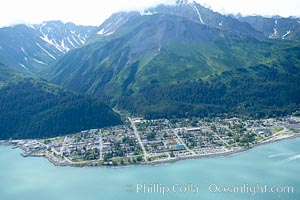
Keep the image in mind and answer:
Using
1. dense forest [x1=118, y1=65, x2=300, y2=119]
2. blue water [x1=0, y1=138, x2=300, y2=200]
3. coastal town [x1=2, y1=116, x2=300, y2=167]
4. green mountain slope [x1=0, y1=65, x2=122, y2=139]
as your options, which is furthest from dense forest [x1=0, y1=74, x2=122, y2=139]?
blue water [x1=0, y1=138, x2=300, y2=200]

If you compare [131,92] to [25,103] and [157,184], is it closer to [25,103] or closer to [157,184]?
[25,103]

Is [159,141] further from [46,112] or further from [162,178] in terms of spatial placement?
[46,112]

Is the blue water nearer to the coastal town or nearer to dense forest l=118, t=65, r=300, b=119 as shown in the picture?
the coastal town

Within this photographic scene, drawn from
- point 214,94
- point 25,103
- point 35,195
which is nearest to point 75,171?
point 35,195

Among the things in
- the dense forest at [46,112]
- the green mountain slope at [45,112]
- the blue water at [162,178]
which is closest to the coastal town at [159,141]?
the blue water at [162,178]

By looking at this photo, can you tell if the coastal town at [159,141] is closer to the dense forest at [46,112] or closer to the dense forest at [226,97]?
the dense forest at [46,112]
